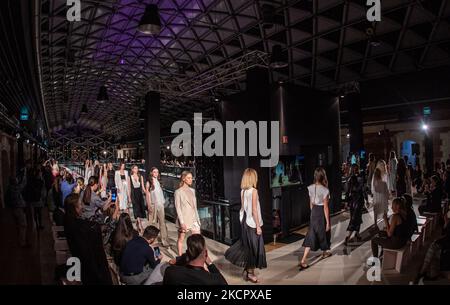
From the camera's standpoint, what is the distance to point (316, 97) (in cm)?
1027

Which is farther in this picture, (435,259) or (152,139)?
(152,139)

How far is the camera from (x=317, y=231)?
5.46 meters

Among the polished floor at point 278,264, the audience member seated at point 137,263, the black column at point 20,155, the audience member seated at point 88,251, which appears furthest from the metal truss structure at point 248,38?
the audience member seated at point 137,263

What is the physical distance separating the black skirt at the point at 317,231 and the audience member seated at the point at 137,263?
314 centimetres

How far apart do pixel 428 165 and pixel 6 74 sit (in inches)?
722

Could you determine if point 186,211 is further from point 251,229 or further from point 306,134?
point 306,134

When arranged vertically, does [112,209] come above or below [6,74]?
below

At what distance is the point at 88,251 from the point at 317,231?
12.7 feet

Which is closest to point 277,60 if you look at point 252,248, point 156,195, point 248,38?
point 156,195

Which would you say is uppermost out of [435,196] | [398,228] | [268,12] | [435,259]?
[268,12]

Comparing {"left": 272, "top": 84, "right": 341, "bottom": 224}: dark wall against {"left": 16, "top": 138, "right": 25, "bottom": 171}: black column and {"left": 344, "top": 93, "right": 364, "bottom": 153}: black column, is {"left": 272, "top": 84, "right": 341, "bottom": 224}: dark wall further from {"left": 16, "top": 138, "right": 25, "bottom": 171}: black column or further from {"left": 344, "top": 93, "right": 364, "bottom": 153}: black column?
{"left": 16, "top": 138, "right": 25, "bottom": 171}: black column

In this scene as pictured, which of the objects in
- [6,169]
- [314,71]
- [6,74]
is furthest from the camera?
[314,71]
